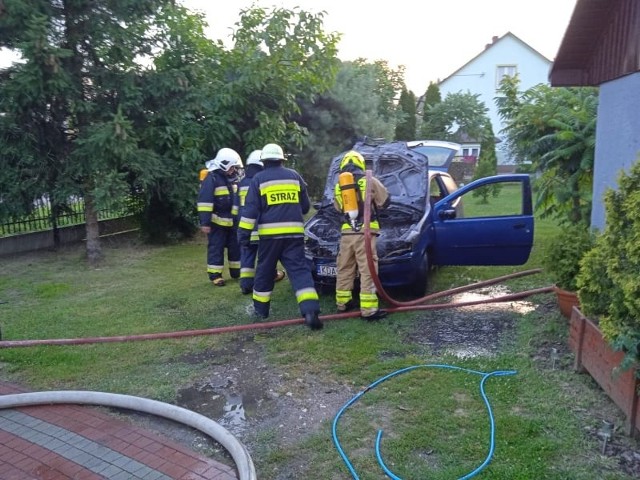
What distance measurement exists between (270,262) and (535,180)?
4314mm

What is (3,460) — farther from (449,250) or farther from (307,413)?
(449,250)

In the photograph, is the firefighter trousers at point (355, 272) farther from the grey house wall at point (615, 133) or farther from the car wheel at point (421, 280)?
the grey house wall at point (615, 133)

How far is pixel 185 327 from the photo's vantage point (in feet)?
20.1

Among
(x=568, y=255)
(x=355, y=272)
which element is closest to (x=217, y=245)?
(x=355, y=272)

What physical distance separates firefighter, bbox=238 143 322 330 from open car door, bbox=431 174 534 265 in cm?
206

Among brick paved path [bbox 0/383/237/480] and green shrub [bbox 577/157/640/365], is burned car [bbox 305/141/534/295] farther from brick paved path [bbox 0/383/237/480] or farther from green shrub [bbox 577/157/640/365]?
brick paved path [bbox 0/383/237/480]

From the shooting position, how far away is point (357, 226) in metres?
6.00

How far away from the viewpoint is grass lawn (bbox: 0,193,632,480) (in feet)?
11.2

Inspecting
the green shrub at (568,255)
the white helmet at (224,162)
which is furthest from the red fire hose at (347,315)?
the white helmet at (224,162)

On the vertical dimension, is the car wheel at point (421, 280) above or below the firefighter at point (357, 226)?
below

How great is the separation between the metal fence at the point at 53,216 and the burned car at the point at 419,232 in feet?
14.2

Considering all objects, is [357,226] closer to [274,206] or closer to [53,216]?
[274,206]

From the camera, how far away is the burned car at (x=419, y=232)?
6.45 metres

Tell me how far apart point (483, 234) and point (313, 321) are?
2.52m
